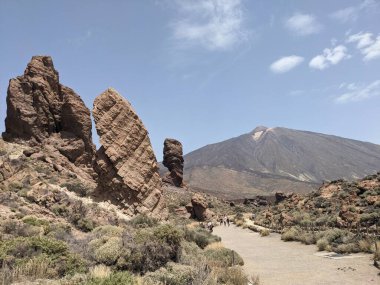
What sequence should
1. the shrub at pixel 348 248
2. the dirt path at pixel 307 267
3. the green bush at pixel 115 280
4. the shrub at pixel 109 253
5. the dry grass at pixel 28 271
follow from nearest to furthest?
the green bush at pixel 115 280, the dry grass at pixel 28 271, the shrub at pixel 109 253, the dirt path at pixel 307 267, the shrub at pixel 348 248

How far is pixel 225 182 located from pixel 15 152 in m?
146

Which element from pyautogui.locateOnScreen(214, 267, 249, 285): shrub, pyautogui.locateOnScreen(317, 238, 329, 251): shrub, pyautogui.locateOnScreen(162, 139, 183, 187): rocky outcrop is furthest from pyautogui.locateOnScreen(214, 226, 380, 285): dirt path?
pyautogui.locateOnScreen(162, 139, 183, 187): rocky outcrop

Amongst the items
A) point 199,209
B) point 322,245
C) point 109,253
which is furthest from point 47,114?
point 109,253

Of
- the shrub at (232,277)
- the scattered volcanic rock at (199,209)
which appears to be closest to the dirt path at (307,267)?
the shrub at (232,277)

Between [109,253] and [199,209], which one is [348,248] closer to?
[109,253]

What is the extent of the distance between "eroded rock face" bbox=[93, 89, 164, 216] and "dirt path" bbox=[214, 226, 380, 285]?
6666mm

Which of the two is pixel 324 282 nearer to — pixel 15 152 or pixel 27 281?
pixel 27 281

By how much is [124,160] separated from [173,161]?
42.3 meters

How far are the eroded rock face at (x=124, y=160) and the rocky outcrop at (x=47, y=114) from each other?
601 inches

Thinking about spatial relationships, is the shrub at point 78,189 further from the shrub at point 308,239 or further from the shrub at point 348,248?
the shrub at point 348,248

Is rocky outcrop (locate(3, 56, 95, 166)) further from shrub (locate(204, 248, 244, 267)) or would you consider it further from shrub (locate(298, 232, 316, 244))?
shrub (locate(204, 248, 244, 267))

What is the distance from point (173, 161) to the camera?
6569 cm

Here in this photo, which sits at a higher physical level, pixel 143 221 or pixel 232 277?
pixel 143 221

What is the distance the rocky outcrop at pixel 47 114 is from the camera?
124 ft
